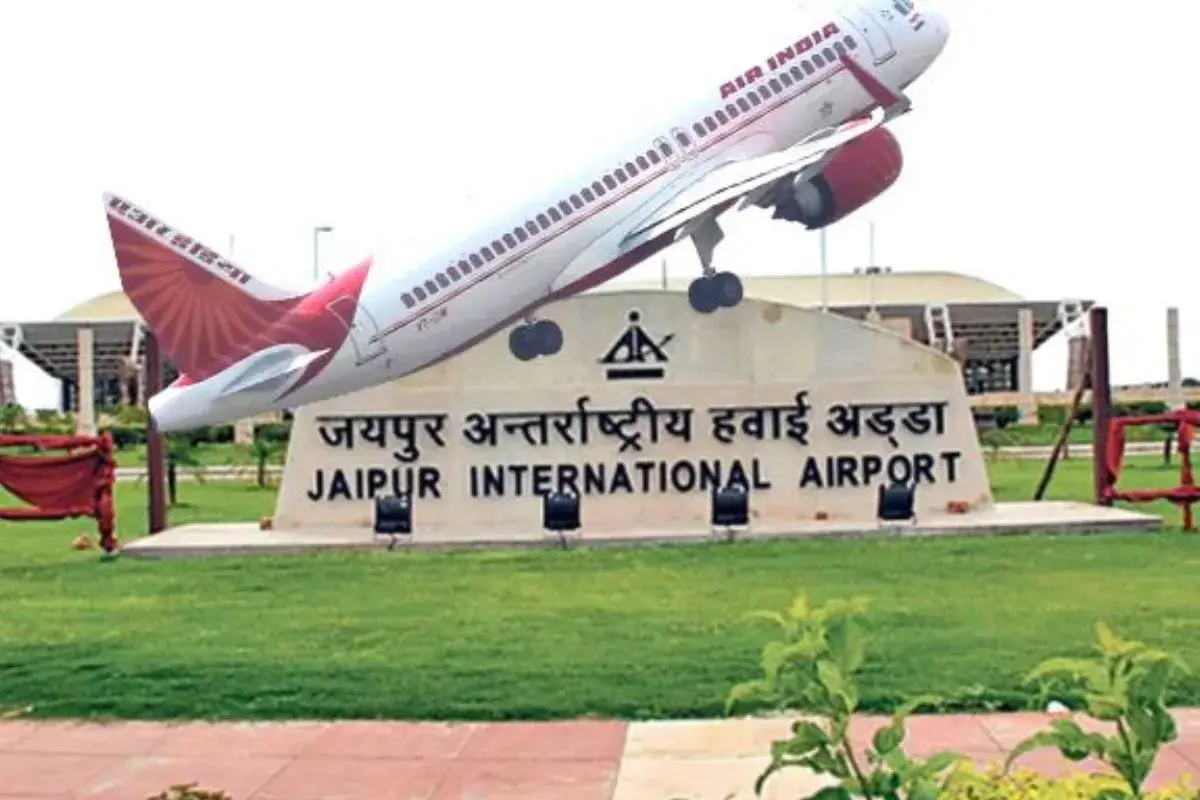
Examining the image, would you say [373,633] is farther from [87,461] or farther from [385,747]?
[87,461]

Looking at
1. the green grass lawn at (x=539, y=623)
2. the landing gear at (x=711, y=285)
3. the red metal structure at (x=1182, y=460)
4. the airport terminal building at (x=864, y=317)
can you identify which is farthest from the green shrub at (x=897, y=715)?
the airport terminal building at (x=864, y=317)

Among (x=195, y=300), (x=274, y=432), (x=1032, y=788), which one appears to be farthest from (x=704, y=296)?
(x=274, y=432)

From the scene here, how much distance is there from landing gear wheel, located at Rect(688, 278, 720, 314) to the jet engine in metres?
1.64

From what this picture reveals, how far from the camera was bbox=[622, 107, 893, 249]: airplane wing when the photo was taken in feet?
54.8

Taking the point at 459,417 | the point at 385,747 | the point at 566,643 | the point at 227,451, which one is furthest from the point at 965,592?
the point at 227,451

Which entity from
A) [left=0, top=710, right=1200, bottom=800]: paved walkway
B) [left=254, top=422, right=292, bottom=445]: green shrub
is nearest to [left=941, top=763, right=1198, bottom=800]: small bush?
[left=0, top=710, right=1200, bottom=800]: paved walkway

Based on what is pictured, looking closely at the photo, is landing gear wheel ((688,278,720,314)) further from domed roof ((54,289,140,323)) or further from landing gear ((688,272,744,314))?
domed roof ((54,289,140,323))

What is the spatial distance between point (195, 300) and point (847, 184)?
28.1ft

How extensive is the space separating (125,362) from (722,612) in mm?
60407

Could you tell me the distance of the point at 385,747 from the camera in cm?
786

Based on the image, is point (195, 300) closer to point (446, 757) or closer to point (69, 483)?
point (69, 483)

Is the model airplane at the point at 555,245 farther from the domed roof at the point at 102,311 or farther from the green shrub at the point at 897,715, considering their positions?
the domed roof at the point at 102,311

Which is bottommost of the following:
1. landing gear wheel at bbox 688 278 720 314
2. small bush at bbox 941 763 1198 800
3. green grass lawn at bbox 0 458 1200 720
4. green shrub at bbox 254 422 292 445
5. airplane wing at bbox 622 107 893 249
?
green grass lawn at bbox 0 458 1200 720

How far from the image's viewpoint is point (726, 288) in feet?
59.4
